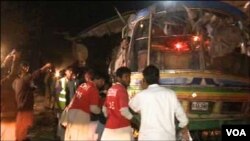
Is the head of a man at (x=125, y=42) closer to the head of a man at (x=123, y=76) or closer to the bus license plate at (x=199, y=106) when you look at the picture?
the bus license plate at (x=199, y=106)

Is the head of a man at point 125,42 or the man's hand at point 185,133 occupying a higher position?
the head of a man at point 125,42

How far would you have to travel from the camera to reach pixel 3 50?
2248 cm

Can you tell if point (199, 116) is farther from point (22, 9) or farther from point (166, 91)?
point (22, 9)

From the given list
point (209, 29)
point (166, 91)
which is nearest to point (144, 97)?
point (166, 91)

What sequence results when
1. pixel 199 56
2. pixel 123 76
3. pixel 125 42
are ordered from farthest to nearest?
pixel 125 42
pixel 199 56
pixel 123 76

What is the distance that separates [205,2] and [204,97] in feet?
7.69

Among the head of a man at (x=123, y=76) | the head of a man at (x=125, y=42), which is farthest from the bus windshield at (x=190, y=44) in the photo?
the head of a man at (x=123, y=76)

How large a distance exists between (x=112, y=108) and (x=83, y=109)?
1.18m

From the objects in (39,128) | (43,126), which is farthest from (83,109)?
(43,126)

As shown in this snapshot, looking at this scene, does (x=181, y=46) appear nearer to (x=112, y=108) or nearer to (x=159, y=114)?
(x=112, y=108)

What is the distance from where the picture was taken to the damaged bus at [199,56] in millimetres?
7922

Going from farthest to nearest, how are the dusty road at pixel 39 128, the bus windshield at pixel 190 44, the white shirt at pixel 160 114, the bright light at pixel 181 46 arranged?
the dusty road at pixel 39 128 < the bright light at pixel 181 46 < the bus windshield at pixel 190 44 < the white shirt at pixel 160 114

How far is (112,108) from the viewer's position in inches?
222

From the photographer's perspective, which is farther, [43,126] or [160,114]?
[43,126]
